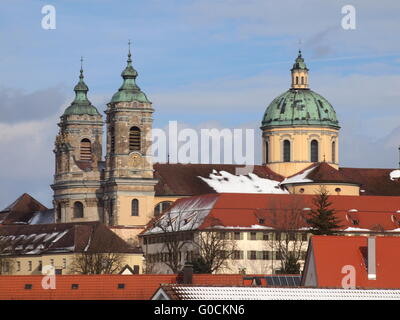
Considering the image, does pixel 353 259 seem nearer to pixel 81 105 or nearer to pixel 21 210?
pixel 81 105

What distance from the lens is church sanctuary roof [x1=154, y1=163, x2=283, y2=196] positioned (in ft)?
548

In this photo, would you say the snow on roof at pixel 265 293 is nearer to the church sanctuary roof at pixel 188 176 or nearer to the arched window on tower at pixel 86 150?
the church sanctuary roof at pixel 188 176

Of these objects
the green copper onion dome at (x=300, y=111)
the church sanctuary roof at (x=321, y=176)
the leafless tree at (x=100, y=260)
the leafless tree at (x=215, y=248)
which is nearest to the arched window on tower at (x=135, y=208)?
the church sanctuary roof at (x=321, y=176)

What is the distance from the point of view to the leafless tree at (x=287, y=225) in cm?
14312

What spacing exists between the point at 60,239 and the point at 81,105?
1073 inches

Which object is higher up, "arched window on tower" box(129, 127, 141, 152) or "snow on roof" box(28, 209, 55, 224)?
"arched window on tower" box(129, 127, 141, 152)

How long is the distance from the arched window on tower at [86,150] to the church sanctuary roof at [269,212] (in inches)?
623

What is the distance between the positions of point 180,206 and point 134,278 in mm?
76208

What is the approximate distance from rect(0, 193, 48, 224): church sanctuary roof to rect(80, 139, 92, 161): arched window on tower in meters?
8.44

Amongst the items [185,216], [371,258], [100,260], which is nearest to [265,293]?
[371,258]

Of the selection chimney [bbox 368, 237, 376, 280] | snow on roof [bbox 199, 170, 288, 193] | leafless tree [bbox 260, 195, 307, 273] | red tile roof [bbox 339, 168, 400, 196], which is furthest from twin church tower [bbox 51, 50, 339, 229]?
chimney [bbox 368, 237, 376, 280]

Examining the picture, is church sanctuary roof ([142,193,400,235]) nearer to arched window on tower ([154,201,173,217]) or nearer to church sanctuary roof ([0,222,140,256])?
arched window on tower ([154,201,173,217])

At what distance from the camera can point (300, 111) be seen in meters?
174
